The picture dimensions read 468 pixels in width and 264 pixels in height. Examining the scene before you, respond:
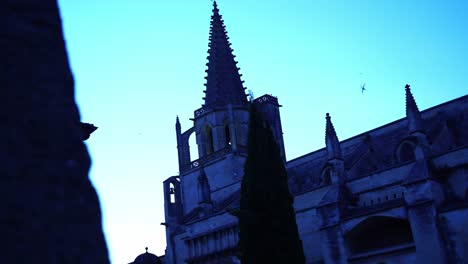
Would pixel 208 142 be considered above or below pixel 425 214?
above

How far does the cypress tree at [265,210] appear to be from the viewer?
20.7 meters

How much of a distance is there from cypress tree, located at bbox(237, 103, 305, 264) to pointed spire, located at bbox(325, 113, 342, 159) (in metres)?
9.29

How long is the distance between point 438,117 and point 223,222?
516 inches

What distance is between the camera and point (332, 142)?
32844 mm

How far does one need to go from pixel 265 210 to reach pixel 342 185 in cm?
1032

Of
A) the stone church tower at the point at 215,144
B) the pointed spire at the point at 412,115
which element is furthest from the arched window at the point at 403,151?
the stone church tower at the point at 215,144

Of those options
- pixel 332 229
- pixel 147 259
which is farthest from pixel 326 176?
pixel 147 259

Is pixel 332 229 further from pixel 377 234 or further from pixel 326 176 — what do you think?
pixel 326 176

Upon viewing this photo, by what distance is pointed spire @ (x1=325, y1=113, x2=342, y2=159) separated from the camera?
107 feet

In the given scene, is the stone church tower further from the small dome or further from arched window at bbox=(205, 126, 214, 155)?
the small dome

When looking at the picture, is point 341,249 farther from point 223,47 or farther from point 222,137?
point 223,47

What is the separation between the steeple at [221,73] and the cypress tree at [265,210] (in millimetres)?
20720

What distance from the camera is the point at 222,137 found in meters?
43.8

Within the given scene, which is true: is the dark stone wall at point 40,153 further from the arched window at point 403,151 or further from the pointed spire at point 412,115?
the arched window at point 403,151
